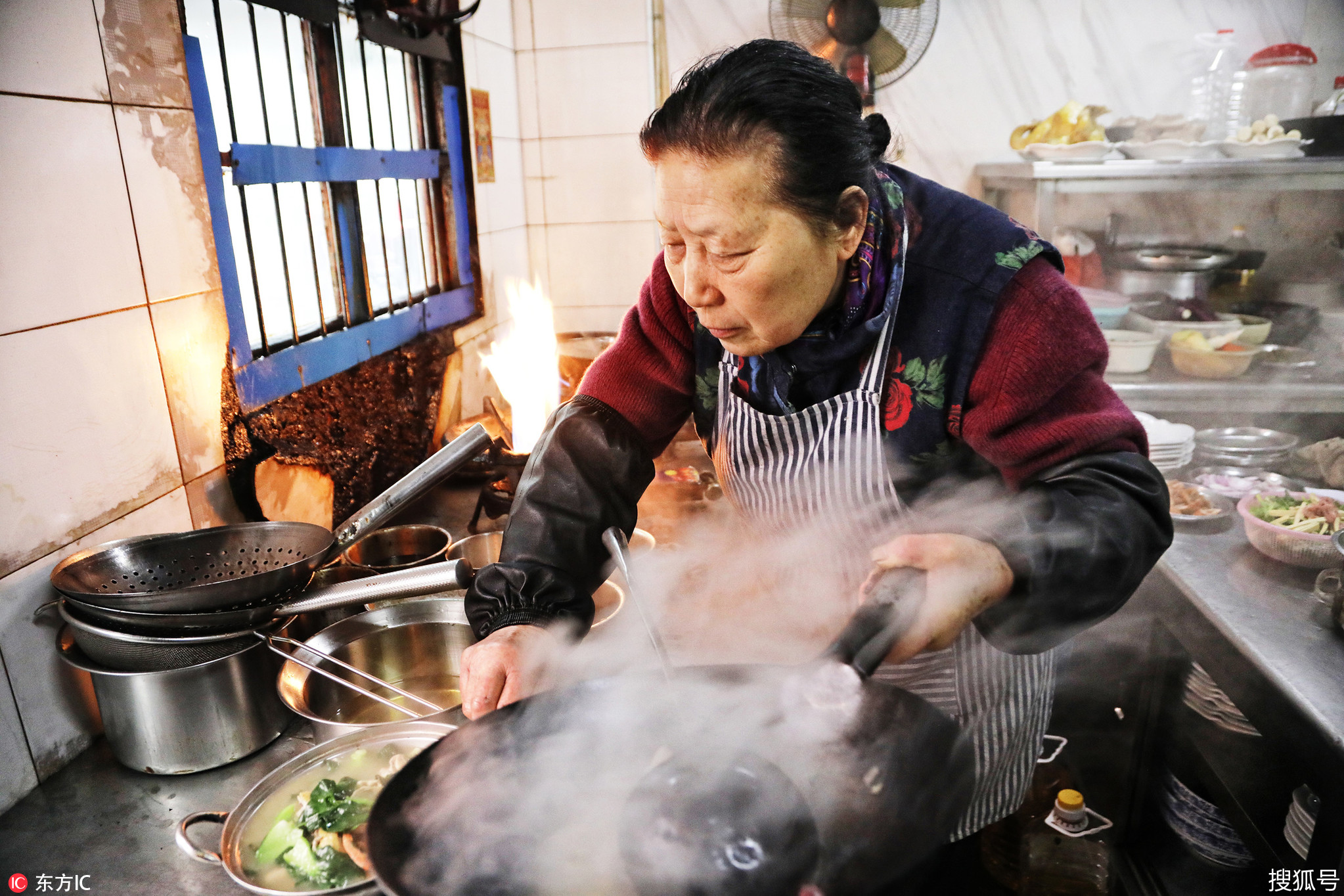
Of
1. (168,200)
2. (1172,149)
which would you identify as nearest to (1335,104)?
(1172,149)

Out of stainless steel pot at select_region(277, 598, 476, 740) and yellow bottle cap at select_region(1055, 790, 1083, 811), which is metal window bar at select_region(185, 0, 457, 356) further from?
yellow bottle cap at select_region(1055, 790, 1083, 811)

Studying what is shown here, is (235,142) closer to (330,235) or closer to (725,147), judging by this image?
(330,235)

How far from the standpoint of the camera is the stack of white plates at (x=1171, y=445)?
108 inches

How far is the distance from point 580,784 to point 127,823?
2.92 feet

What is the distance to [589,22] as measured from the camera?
3.94 metres

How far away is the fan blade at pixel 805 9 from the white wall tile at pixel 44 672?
3652 mm

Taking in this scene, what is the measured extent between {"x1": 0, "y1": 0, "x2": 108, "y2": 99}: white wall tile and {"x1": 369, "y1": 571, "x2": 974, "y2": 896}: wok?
132cm

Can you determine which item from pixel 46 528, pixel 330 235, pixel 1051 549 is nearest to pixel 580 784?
pixel 1051 549

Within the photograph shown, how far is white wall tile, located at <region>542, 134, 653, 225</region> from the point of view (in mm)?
4090

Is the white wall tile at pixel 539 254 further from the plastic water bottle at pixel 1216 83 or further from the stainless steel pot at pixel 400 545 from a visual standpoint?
the plastic water bottle at pixel 1216 83

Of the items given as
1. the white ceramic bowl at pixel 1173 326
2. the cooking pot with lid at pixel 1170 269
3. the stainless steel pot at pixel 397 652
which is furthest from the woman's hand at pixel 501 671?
the cooking pot with lid at pixel 1170 269

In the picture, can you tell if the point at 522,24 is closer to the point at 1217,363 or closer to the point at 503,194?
the point at 503,194

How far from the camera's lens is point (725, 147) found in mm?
1172

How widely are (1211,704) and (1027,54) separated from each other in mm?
3068
